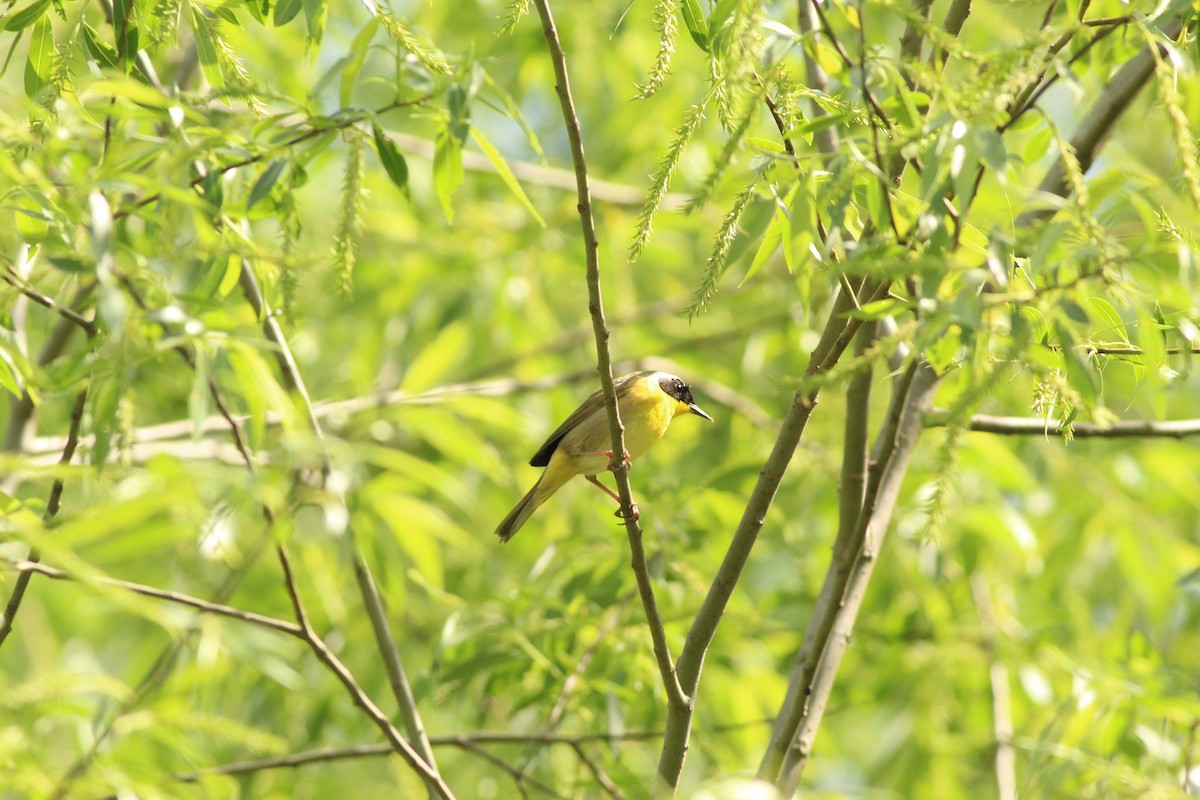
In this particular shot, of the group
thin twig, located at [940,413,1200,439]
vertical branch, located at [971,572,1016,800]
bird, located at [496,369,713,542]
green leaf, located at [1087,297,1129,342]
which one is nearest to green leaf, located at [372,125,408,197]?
green leaf, located at [1087,297,1129,342]

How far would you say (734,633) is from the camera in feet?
18.6

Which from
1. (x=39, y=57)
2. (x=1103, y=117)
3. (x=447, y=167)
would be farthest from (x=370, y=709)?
(x=1103, y=117)

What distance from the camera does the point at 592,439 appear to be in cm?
627

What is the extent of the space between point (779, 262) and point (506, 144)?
10.2 feet

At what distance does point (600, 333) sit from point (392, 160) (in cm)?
74

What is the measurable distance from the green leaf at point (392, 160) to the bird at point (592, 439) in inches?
116

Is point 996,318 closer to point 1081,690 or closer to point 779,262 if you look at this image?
point 1081,690

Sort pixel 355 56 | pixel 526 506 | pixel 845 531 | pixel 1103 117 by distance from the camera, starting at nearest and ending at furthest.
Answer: pixel 355 56
pixel 845 531
pixel 1103 117
pixel 526 506

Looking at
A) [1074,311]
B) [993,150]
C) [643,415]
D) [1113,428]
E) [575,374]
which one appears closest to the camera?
[993,150]

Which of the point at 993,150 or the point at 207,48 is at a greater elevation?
the point at 993,150

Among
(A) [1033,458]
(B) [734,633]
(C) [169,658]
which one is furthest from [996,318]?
(A) [1033,458]

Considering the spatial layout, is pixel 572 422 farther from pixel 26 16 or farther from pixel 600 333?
pixel 26 16

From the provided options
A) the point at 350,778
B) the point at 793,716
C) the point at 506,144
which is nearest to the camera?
the point at 793,716

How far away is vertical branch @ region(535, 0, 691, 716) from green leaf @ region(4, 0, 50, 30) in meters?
1.40
